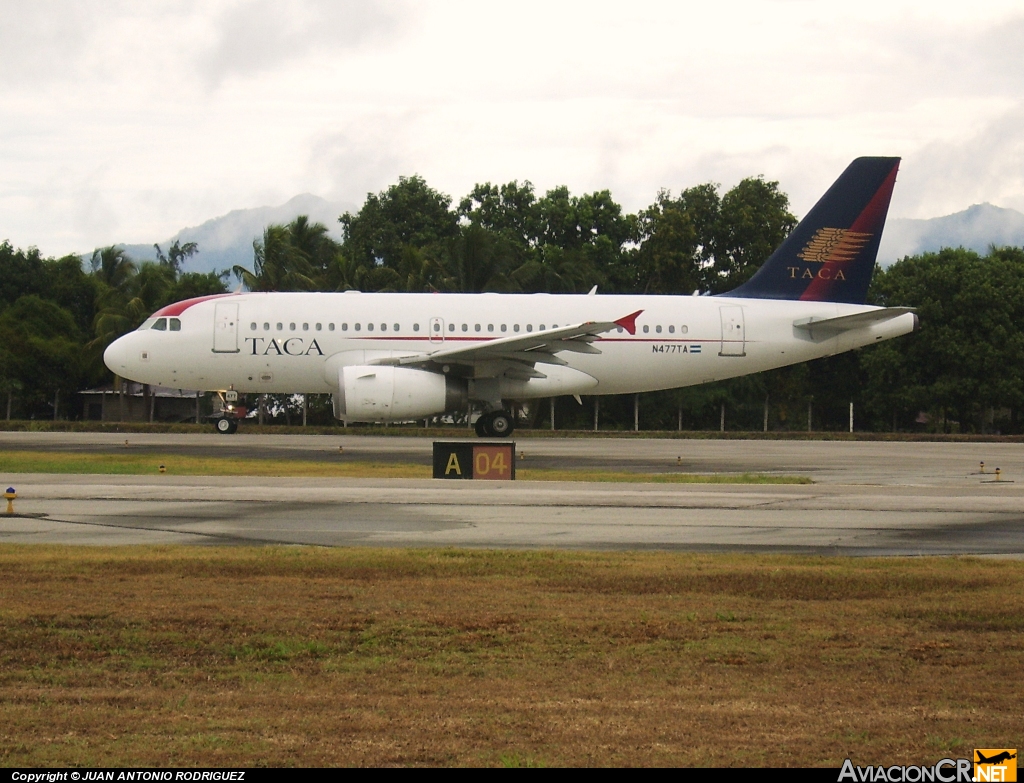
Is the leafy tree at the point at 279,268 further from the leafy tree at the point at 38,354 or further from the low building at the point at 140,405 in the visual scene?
the leafy tree at the point at 38,354

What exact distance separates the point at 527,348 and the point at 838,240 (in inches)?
410

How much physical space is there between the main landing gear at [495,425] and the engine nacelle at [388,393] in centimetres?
189

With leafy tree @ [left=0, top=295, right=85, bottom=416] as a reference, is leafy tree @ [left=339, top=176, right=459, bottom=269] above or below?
above

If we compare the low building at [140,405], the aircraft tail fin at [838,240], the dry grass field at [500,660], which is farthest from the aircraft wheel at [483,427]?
the low building at [140,405]

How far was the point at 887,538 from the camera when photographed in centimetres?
1377

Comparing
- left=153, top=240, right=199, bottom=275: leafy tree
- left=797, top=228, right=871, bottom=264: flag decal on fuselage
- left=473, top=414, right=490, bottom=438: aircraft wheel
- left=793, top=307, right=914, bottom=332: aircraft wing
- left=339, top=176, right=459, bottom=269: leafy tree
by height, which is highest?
left=153, top=240, right=199, bottom=275: leafy tree

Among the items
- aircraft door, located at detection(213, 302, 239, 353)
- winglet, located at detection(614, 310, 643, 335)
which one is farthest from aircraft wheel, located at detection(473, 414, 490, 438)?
aircraft door, located at detection(213, 302, 239, 353)

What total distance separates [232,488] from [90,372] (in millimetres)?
38731

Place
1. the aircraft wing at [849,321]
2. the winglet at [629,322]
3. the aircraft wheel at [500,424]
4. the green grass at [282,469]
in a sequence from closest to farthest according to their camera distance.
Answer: the green grass at [282,469], the winglet at [629,322], the aircraft wheel at [500,424], the aircraft wing at [849,321]

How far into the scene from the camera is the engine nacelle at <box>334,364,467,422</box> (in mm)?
29516

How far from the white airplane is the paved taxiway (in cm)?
563

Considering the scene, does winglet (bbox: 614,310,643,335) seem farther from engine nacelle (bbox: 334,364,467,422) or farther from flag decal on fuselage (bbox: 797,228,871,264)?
flag decal on fuselage (bbox: 797,228,871,264)

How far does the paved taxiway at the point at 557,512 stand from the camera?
13.3 metres

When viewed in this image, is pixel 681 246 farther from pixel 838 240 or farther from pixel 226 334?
pixel 226 334
